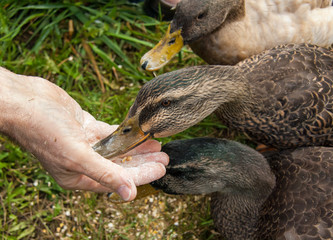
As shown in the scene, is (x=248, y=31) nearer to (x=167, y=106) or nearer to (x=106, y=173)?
(x=167, y=106)

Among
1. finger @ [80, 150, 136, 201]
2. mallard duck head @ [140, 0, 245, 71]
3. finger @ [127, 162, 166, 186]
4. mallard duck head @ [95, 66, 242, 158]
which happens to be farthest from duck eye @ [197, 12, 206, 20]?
finger @ [80, 150, 136, 201]

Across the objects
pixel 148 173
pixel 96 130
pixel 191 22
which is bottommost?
pixel 148 173

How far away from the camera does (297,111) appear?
280 centimetres

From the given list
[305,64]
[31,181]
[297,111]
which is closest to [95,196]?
[31,181]

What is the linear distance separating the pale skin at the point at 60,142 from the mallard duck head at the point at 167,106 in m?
0.17

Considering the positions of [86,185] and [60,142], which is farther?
[86,185]

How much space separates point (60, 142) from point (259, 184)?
1381 mm

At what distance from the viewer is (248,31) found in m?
3.32

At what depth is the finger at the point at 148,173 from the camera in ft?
7.82

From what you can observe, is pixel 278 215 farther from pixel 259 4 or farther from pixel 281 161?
pixel 259 4

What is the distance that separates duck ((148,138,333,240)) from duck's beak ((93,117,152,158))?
197 mm

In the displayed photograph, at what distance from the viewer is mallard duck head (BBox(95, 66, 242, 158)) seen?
2.35 metres

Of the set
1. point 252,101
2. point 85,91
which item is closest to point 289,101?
point 252,101

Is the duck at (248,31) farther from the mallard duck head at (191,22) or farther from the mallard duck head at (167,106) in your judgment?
the mallard duck head at (167,106)
